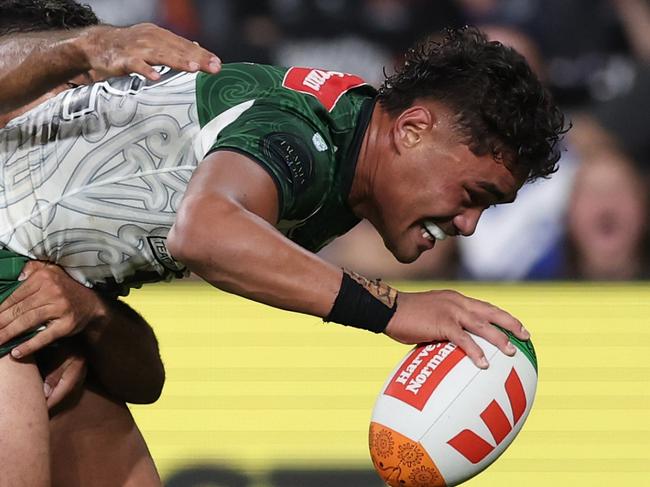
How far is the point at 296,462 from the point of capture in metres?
5.42

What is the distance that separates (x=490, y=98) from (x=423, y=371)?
2.51ft

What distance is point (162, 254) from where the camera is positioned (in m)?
3.75

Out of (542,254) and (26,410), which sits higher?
(26,410)

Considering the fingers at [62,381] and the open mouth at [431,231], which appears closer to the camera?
the open mouth at [431,231]

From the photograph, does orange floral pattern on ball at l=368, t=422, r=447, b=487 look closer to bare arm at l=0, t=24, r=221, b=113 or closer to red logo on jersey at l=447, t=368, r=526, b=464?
red logo on jersey at l=447, t=368, r=526, b=464

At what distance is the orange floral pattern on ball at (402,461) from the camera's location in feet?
11.4

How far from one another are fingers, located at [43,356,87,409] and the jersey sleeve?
3.40 feet

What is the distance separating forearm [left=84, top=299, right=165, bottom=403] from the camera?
4.13 metres

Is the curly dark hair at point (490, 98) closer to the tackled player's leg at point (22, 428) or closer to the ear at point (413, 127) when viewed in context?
the ear at point (413, 127)

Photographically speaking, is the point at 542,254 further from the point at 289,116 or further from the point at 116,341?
the point at 289,116

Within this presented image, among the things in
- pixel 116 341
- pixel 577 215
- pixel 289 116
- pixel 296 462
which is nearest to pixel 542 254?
pixel 577 215

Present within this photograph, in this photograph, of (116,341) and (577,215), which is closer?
(116,341)

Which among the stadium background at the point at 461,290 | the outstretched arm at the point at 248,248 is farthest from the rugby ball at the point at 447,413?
the stadium background at the point at 461,290

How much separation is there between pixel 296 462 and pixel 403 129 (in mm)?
2175
